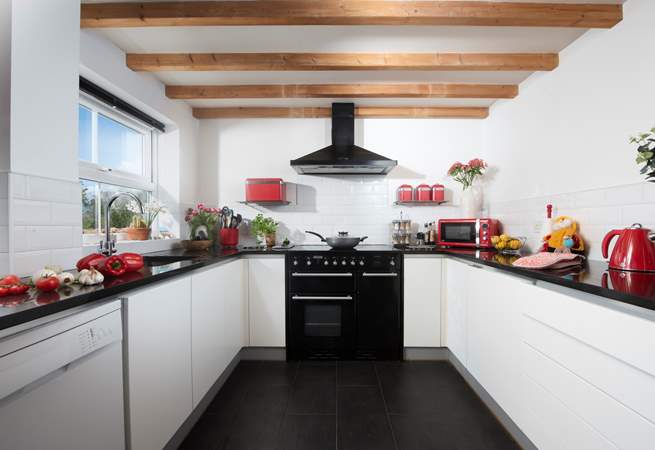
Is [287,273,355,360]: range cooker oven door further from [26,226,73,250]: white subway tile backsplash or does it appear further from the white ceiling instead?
the white ceiling

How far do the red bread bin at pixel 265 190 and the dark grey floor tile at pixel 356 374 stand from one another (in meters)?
1.64

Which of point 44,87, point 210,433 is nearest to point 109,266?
point 44,87

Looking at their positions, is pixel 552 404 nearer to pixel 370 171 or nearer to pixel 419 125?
pixel 370 171

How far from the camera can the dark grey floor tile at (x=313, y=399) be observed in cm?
186

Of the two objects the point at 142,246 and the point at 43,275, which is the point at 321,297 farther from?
the point at 43,275

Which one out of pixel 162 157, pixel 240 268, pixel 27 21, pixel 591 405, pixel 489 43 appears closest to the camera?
pixel 591 405

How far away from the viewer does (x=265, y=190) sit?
9.64 ft

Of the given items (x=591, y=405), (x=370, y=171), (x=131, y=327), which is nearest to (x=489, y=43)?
(x=370, y=171)

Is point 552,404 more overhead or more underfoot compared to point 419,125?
more underfoot

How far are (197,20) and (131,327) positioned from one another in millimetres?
1658

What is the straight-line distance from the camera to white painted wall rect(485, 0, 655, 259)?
5.12ft

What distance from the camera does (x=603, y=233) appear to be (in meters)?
1.74

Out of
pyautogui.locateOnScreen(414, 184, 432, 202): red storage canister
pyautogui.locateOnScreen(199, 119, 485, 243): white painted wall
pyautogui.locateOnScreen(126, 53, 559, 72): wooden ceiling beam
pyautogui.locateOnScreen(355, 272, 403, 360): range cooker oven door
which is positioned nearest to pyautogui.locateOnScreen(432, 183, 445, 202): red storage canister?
pyautogui.locateOnScreen(414, 184, 432, 202): red storage canister

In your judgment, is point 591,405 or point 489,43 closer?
point 591,405
